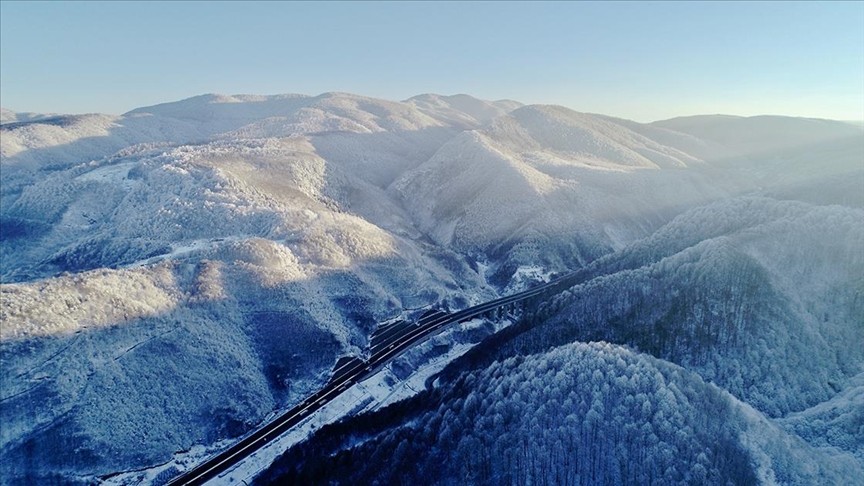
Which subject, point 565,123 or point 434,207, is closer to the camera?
point 434,207

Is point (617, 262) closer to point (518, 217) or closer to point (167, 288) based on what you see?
point (518, 217)

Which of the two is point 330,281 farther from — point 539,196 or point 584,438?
point 539,196

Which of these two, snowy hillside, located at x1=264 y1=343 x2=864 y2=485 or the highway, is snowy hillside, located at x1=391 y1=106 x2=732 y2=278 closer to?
the highway

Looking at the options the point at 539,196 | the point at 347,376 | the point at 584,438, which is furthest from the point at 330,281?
the point at 539,196

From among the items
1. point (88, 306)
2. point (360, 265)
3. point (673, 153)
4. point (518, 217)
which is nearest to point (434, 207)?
point (518, 217)

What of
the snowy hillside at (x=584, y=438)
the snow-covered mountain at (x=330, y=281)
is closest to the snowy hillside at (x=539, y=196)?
the snow-covered mountain at (x=330, y=281)

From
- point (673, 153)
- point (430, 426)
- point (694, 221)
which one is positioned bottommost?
point (430, 426)
